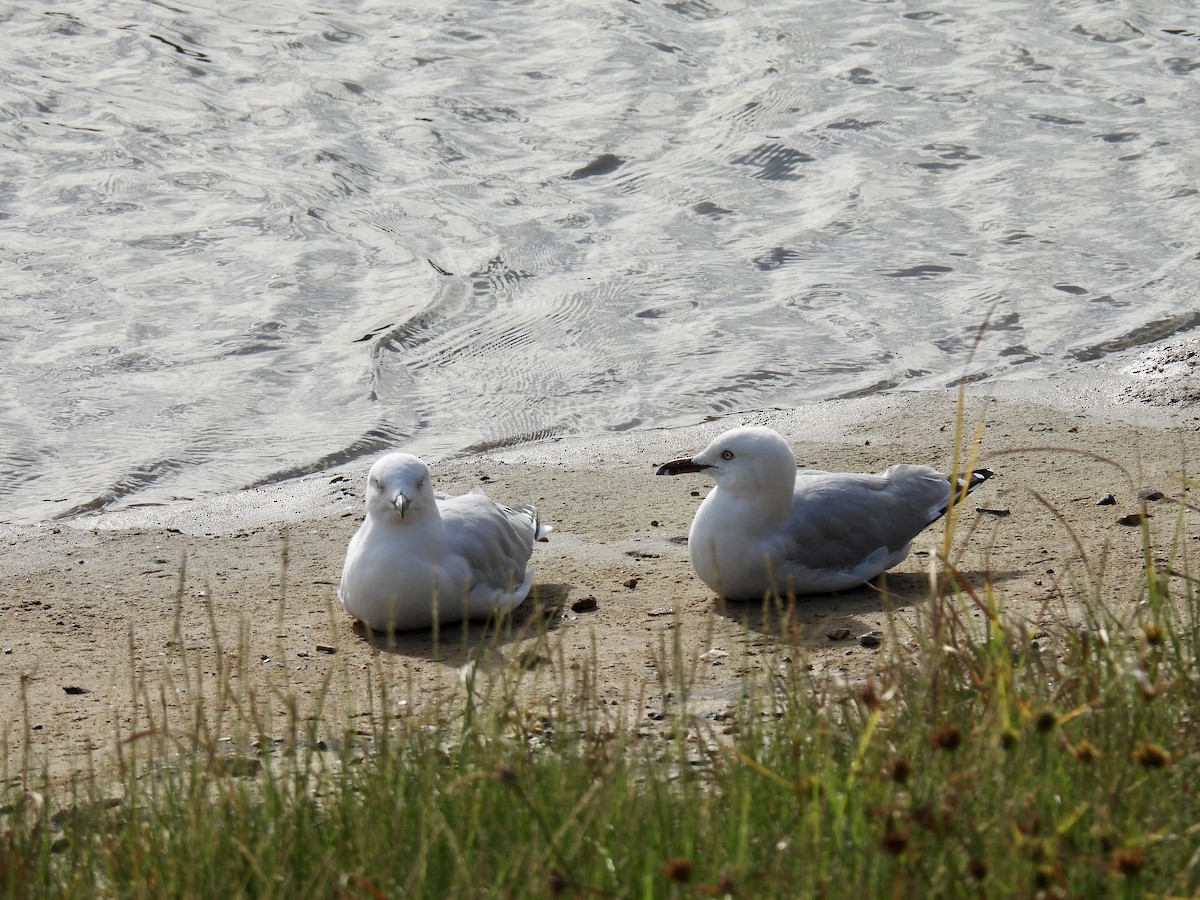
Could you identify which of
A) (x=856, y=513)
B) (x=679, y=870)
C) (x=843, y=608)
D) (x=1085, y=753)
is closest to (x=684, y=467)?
(x=856, y=513)

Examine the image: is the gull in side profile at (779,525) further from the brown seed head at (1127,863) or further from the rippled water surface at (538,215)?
the brown seed head at (1127,863)

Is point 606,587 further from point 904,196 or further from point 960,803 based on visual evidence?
point 904,196

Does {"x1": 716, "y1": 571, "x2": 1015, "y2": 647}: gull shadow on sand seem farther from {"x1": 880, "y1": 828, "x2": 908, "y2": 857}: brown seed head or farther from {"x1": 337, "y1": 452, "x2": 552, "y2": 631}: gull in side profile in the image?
{"x1": 880, "y1": 828, "x2": 908, "y2": 857}: brown seed head

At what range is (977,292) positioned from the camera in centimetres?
1160

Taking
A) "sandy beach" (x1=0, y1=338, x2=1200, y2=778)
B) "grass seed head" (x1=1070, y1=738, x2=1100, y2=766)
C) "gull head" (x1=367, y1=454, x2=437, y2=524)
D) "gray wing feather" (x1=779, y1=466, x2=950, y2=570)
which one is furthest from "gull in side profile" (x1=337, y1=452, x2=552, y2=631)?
"grass seed head" (x1=1070, y1=738, x2=1100, y2=766)

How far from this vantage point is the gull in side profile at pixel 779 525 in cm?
642

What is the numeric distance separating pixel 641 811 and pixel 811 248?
9.66 m

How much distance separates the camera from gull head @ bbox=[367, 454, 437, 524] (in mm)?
6359

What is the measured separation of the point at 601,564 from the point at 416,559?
1.08 m

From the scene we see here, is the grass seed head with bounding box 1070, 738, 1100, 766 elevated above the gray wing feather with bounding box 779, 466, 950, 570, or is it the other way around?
the grass seed head with bounding box 1070, 738, 1100, 766

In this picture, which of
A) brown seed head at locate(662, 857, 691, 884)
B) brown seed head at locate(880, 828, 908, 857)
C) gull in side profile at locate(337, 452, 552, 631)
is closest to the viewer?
brown seed head at locate(662, 857, 691, 884)

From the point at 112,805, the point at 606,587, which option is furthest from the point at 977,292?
the point at 112,805

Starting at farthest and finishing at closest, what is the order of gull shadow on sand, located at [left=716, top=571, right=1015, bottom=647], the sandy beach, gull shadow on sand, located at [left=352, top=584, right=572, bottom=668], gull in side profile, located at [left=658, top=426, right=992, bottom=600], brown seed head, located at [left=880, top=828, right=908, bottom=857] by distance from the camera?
1. gull in side profile, located at [left=658, top=426, right=992, bottom=600]
2. gull shadow on sand, located at [left=352, top=584, right=572, bottom=668]
3. gull shadow on sand, located at [left=716, top=571, right=1015, bottom=647]
4. the sandy beach
5. brown seed head, located at [left=880, top=828, right=908, bottom=857]

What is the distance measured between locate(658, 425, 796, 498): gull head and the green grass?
98.8 inches
